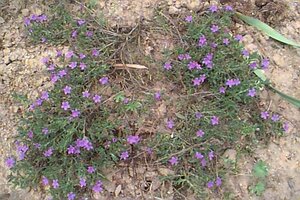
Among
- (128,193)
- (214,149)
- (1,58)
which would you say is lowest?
(128,193)

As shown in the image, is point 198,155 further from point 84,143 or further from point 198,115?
point 84,143

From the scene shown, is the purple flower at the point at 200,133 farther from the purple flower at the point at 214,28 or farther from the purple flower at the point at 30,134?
the purple flower at the point at 30,134

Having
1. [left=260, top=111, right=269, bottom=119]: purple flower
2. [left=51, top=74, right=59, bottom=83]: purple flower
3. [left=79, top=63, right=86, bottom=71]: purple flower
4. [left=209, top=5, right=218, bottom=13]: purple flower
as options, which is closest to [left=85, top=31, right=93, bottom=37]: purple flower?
[left=79, top=63, right=86, bottom=71]: purple flower

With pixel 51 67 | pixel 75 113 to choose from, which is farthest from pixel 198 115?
pixel 51 67

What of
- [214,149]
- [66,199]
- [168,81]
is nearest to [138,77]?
[168,81]

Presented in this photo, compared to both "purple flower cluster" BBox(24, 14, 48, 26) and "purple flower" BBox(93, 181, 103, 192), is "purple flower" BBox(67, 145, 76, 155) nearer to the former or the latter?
"purple flower" BBox(93, 181, 103, 192)

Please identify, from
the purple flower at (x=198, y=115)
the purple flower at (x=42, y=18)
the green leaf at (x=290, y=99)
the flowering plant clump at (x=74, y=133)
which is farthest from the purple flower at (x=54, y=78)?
the green leaf at (x=290, y=99)

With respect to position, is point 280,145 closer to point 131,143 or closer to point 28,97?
point 131,143
